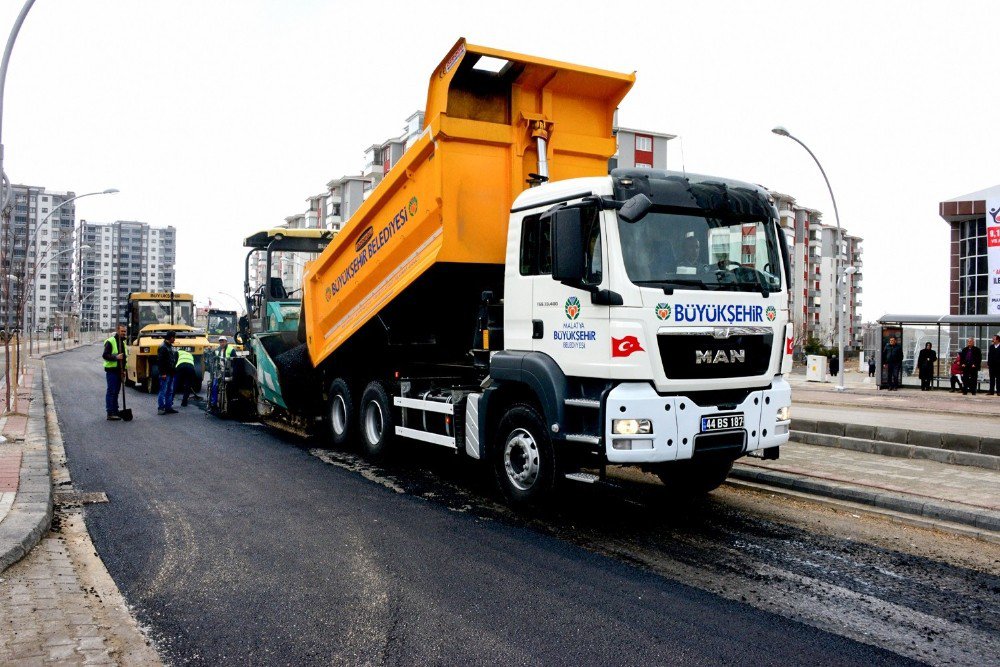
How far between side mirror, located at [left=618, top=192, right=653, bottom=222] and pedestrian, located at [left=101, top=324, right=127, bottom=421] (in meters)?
10.8

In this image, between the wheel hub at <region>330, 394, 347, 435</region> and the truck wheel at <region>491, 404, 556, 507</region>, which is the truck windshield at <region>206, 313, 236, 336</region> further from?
the truck wheel at <region>491, 404, 556, 507</region>

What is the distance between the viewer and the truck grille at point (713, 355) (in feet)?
21.2

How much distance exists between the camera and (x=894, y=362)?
2428 centimetres

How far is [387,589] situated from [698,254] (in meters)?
3.65

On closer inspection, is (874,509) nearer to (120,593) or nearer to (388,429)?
(388,429)

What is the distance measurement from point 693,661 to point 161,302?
25.7m

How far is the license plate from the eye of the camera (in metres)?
6.61

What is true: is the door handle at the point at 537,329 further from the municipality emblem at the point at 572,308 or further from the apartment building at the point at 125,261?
the apartment building at the point at 125,261

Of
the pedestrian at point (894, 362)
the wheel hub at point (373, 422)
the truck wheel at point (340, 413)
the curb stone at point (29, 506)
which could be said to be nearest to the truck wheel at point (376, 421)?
the wheel hub at point (373, 422)

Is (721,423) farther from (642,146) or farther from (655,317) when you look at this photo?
(642,146)

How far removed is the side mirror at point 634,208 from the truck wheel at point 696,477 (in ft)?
8.07

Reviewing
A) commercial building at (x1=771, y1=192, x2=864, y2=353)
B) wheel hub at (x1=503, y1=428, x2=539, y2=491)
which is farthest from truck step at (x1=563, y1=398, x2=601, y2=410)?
commercial building at (x1=771, y1=192, x2=864, y2=353)

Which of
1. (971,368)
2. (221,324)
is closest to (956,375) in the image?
(971,368)

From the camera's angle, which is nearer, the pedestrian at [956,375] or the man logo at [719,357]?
the man logo at [719,357]
